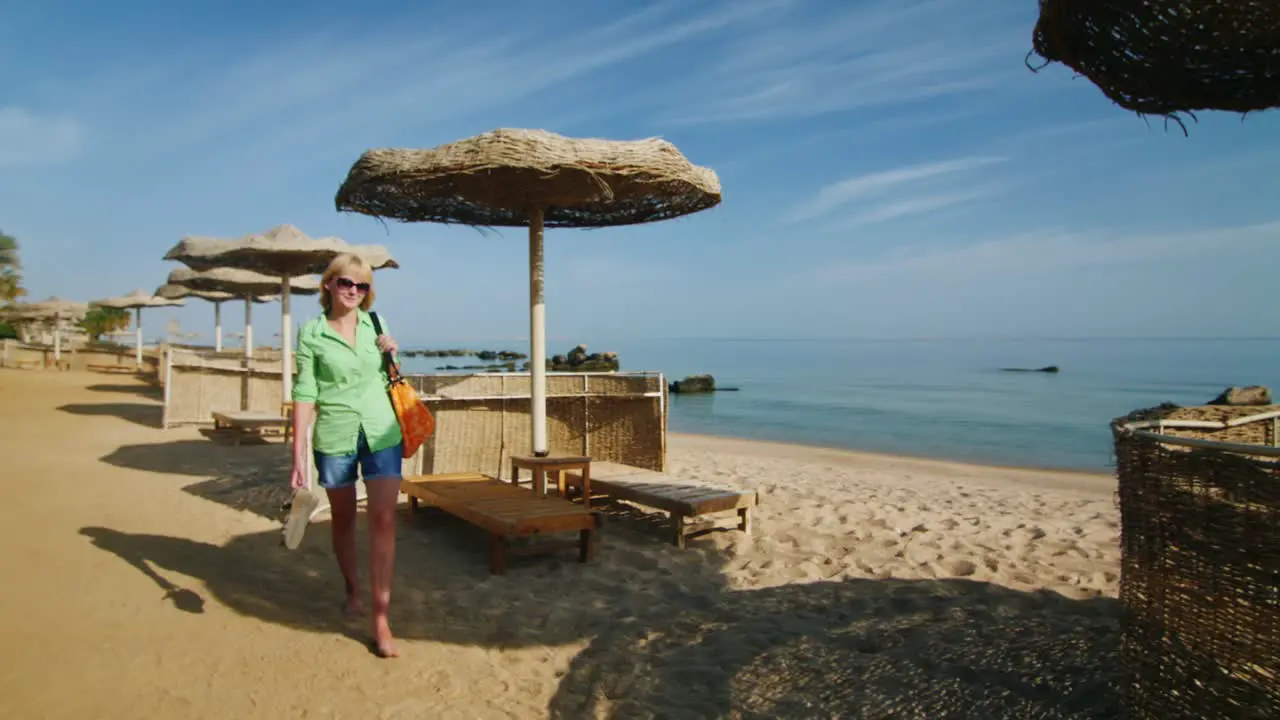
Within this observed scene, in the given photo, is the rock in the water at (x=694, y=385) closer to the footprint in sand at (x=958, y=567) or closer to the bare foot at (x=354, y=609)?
the footprint in sand at (x=958, y=567)

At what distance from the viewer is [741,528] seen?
5711 mm

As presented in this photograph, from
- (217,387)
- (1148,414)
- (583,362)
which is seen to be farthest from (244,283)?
(583,362)

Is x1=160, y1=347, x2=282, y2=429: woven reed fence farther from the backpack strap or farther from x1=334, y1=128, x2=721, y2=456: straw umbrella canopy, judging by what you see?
the backpack strap

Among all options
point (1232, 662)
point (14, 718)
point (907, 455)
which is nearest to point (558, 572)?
point (14, 718)

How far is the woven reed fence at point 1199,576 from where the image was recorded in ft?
5.73

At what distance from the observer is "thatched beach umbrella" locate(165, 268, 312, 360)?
43.2 feet

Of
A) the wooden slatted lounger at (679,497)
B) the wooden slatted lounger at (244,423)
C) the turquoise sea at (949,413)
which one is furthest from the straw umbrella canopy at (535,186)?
the turquoise sea at (949,413)

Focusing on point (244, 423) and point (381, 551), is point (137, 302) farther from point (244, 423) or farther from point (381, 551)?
point (381, 551)

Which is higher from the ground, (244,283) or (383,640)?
(244,283)

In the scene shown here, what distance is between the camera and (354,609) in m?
3.79

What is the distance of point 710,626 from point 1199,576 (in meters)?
2.23

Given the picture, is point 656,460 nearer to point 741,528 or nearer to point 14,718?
point 741,528

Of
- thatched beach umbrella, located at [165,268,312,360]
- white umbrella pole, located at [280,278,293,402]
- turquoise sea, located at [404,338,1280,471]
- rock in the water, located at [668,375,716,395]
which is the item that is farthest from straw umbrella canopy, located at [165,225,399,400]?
rock in the water, located at [668,375,716,395]

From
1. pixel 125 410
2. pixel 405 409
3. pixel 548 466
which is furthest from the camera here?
pixel 125 410
